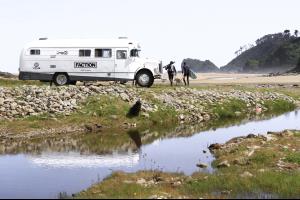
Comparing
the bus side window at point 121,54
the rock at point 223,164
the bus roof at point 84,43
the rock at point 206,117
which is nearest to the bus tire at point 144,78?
the bus side window at point 121,54

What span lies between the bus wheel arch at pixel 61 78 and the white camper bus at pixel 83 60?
0.22 m

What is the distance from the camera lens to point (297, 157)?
21344 mm

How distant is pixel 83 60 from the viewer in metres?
43.2

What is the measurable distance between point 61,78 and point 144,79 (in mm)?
7430

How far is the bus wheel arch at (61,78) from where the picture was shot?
44094mm

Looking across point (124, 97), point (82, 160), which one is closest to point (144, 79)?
point (124, 97)

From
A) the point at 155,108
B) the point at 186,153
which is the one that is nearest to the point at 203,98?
the point at 155,108

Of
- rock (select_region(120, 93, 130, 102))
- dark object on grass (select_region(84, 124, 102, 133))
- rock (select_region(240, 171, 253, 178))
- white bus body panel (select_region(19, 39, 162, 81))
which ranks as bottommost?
dark object on grass (select_region(84, 124, 102, 133))

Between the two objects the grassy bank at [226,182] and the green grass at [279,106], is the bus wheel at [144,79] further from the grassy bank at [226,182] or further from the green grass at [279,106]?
the grassy bank at [226,182]

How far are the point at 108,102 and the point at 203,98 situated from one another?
35.8 ft

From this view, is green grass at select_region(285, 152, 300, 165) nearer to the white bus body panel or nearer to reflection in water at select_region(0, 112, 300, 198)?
reflection in water at select_region(0, 112, 300, 198)

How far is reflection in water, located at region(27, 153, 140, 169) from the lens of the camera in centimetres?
2302

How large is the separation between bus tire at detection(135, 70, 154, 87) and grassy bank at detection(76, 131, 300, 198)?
23.2 metres

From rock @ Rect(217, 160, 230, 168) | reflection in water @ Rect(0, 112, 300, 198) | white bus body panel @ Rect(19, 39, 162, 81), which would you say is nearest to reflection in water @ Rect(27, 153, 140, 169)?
reflection in water @ Rect(0, 112, 300, 198)
